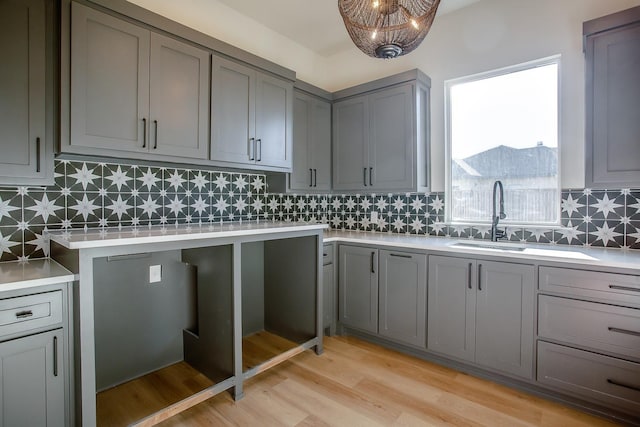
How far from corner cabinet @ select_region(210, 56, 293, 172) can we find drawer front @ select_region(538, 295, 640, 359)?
2155 millimetres

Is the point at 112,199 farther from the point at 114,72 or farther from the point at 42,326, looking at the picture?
the point at 42,326

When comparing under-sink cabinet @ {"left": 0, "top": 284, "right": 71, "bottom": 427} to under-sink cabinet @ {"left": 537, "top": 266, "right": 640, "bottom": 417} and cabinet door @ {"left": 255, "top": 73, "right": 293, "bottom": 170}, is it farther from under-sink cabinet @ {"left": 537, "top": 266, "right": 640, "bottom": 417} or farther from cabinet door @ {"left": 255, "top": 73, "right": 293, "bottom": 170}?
under-sink cabinet @ {"left": 537, "top": 266, "right": 640, "bottom": 417}

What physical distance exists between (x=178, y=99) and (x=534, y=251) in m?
2.56

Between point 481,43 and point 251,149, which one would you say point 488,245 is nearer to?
point 481,43

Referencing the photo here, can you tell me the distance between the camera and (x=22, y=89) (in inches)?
61.8

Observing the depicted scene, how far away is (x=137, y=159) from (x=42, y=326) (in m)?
1.02

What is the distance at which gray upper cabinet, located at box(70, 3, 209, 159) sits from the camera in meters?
1.70

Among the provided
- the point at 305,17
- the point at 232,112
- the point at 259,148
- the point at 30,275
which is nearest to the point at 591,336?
the point at 259,148

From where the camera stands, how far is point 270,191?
3.12 metres

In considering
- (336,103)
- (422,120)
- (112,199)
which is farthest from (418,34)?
(112,199)

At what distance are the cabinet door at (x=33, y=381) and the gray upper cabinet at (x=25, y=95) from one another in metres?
0.79

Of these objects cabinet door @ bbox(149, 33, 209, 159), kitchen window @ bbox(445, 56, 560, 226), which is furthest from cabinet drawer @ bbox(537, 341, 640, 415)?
cabinet door @ bbox(149, 33, 209, 159)

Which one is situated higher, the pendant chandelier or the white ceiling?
the white ceiling

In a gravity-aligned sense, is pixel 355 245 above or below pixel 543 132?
below
